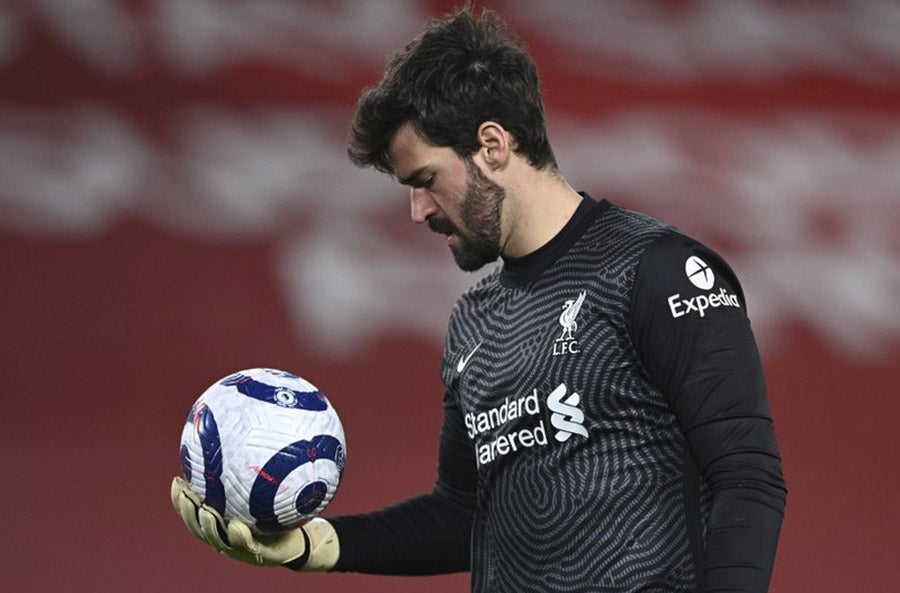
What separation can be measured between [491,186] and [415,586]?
1659 millimetres

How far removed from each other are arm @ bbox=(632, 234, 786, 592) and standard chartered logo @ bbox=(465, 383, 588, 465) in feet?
0.33

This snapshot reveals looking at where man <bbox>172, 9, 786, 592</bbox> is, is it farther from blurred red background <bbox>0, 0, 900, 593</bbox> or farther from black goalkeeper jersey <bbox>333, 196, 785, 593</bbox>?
blurred red background <bbox>0, 0, 900, 593</bbox>

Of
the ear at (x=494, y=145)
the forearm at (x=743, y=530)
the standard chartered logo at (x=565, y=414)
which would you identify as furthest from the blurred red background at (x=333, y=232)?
the forearm at (x=743, y=530)

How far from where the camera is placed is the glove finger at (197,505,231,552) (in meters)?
1.60

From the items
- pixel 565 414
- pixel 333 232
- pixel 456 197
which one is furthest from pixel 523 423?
pixel 333 232

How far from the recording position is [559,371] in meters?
1.54

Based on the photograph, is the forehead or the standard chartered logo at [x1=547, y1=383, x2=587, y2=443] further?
the forehead

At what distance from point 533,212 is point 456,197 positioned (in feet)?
0.30

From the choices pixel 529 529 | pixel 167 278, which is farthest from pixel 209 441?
pixel 167 278

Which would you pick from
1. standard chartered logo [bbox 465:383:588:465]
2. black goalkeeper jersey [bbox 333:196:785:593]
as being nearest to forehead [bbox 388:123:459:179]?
black goalkeeper jersey [bbox 333:196:785:593]

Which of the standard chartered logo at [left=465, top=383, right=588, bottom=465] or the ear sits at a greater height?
the ear

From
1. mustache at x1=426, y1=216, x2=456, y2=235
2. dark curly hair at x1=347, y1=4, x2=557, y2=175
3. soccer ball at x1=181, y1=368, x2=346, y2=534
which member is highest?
Answer: dark curly hair at x1=347, y1=4, x2=557, y2=175

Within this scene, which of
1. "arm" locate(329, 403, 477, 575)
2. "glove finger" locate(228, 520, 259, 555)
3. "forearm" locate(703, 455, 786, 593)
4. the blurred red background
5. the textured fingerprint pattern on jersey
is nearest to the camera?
"forearm" locate(703, 455, 786, 593)

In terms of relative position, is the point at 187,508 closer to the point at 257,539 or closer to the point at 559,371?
the point at 257,539
